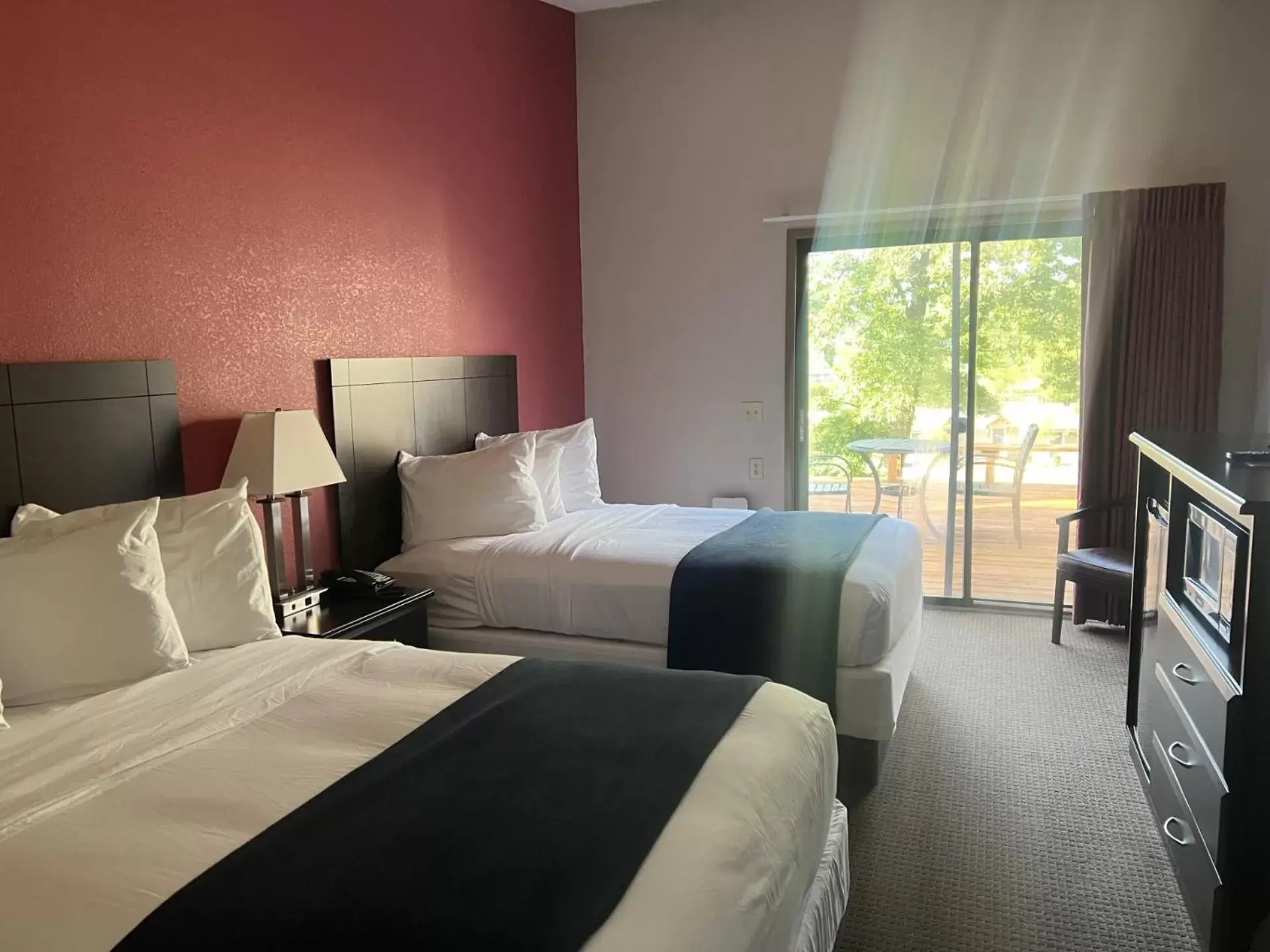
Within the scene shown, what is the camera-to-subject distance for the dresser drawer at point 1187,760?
1.95 meters

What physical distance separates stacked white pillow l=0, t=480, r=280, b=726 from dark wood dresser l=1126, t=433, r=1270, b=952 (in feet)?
7.46

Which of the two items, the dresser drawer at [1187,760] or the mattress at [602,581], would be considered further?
the mattress at [602,581]

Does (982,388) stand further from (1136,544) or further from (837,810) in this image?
(837,810)

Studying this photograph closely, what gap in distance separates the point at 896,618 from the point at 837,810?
39.2 inches

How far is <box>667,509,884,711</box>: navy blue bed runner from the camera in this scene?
293 centimetres

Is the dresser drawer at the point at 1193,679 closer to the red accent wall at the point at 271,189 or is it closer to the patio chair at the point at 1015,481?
the patio chair at the point at 1015,481

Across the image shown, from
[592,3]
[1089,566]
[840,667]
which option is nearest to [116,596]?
[840,667]

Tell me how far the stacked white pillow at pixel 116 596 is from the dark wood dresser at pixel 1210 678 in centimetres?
227

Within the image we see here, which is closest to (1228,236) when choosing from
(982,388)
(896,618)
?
(982,388)

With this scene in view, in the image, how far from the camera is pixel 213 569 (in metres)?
2.48

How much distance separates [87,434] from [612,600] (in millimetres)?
1644

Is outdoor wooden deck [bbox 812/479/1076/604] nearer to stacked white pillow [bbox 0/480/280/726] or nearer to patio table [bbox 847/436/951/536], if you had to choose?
patio table [bbox 847/436/951/536]

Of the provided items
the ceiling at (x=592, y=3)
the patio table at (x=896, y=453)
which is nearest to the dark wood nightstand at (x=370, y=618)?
the patio table at (x=896, y=453)

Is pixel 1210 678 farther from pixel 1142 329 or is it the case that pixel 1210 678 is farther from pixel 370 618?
pixel 1142 329
